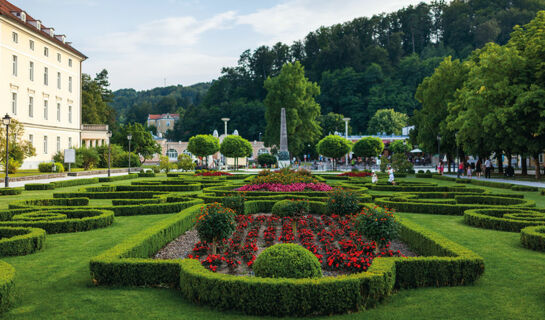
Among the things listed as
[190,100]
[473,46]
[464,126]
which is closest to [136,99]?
[190,100]

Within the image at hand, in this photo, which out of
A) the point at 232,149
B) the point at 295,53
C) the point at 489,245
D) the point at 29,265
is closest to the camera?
the point at 29,265

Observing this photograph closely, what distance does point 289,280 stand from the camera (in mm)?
6000

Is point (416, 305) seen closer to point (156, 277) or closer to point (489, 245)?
point (156, 277)

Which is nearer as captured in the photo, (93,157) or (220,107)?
(93,157)

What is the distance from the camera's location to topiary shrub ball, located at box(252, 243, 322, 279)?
6363mm

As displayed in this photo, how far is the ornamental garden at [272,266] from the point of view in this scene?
5.96 m

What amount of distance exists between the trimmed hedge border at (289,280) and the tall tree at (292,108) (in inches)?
2074

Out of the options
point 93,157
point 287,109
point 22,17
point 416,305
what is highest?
point 22,17

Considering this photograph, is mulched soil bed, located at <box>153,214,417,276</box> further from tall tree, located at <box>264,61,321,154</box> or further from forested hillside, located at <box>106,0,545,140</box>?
forested hillside, located at <box>106,0,545,140</box>

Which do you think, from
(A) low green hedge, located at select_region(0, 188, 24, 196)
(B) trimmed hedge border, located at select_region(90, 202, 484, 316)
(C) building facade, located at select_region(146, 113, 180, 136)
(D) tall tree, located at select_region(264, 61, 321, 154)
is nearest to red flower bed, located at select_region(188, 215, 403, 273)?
(B) trimmed hedge border, located at select_region(90, 202, 484, 316)

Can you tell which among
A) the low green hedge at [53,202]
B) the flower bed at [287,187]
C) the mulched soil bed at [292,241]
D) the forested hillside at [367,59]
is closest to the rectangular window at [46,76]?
the low green hedge at [53,202]

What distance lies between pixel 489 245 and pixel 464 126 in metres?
22.4

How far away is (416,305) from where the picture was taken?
20.5 feet

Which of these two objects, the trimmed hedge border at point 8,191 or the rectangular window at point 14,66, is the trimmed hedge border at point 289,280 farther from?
the rectangular window at point 14,66
